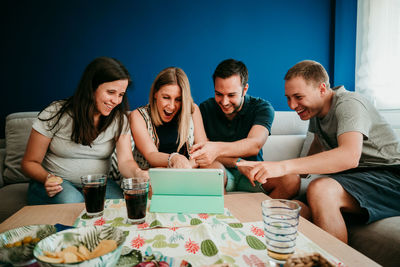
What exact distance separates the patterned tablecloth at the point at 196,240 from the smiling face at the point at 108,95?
2.67 ft

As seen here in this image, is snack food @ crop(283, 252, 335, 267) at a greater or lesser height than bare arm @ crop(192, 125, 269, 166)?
greater

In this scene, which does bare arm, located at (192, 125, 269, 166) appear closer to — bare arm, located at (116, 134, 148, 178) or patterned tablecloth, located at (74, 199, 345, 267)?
bare arm, located at (116, 134, 148, 178)

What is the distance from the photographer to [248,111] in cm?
210

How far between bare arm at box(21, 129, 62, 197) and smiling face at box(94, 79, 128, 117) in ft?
1.17

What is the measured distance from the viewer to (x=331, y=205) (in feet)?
4.28

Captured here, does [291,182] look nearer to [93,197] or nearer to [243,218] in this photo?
[243,218]

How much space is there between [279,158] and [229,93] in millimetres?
944

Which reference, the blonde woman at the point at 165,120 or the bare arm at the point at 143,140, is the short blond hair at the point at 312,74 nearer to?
the blonde woman at the point at 165,120

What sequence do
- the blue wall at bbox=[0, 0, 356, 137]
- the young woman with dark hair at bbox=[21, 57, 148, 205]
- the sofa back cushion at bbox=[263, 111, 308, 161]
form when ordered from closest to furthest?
the young woman with dark hair at bbox=[21, 57, 148, 205]
the sofa back cushion at bbox=[263, 111, 308, 161]
the blue wall at bbox=[0, 0, 356, 137]

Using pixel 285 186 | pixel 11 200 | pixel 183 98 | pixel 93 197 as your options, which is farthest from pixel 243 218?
pixel 11 200

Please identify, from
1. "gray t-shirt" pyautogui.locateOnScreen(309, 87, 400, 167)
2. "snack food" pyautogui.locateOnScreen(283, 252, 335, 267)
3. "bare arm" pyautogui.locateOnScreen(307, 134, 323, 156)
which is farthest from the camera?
"bare arm" pyautogui.locateOnScreen(307, 134, 323, 156)

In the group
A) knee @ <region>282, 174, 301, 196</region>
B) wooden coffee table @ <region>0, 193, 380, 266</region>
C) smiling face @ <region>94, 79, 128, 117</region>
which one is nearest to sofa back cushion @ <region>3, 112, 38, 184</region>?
smiling face @ <region>94, 79, 128, 117</region>

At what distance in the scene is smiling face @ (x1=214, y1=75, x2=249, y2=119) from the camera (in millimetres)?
1954

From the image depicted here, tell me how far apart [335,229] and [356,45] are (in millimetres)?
2714
